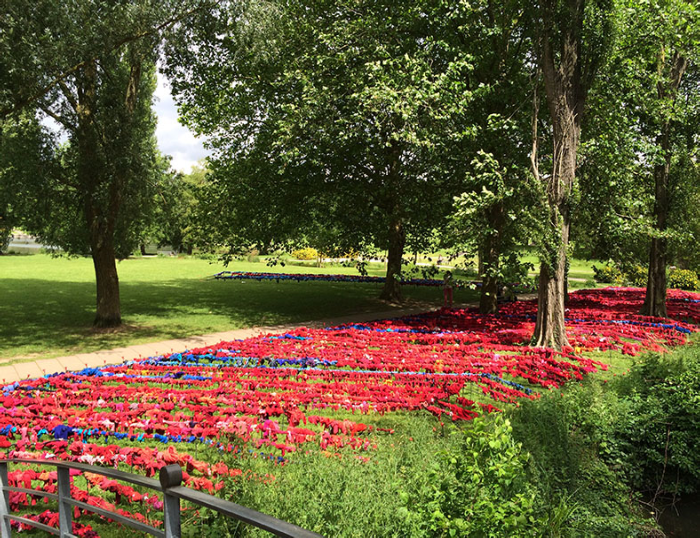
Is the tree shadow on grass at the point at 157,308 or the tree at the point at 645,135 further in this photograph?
the tree shadow on grass at the point at 157,308

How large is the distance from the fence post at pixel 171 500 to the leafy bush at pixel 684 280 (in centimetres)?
2900

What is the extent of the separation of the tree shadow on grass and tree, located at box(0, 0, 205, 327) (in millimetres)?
1338

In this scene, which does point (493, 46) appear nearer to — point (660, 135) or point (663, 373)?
point (660, 135)

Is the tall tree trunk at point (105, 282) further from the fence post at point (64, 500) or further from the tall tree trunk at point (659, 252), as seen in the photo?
the tall tree trunk at point (659, 252)

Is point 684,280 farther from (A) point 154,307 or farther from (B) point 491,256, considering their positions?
(A) point 154,307

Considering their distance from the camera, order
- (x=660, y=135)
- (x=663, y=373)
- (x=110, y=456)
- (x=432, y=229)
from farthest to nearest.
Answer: (x=432, y=229) < (x=660, y=135) < (x=663, y=373) < (x=110, y=456)

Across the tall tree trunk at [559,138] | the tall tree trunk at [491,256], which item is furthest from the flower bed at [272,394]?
the tall tree trunk at [491,256]

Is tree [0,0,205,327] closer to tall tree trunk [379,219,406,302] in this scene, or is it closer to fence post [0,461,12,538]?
tall tree trunk [379,219,406,302]

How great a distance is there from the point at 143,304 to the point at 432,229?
10.1 meters

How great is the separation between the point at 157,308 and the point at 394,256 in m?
7.90

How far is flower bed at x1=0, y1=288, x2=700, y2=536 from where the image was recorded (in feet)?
14.9

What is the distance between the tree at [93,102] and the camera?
8734 mm

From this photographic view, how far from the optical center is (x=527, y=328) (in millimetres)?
11516

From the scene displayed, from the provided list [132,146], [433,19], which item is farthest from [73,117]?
[433,19]
